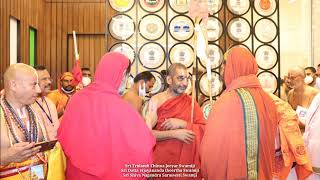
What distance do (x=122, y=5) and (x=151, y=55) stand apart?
0.53 m

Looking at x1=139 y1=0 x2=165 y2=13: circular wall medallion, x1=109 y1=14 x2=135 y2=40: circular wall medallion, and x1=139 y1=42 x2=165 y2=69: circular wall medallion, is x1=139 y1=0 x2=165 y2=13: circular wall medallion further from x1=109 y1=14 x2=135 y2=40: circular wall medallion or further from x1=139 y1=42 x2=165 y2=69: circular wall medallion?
x1=139 y1=42 x2=165 y2=69: circular wall medallion


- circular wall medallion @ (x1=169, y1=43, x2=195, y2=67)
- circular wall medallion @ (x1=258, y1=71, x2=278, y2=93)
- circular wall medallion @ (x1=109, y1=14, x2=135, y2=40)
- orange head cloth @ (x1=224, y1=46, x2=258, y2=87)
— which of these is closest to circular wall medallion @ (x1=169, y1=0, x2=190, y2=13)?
circular wall medallion @ (x1=169, y1=43, x2=195, y2=67)

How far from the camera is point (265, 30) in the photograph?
165 inches

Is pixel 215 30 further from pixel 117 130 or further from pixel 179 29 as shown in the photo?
pixel 117 130

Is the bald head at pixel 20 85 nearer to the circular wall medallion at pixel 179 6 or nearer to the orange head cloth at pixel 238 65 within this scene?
the orange head cloth at pixel 238 65

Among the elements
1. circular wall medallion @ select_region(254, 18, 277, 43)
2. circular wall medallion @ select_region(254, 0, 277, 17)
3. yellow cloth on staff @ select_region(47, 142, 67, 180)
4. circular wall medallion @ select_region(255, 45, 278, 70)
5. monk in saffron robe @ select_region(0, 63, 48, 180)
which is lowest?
yellow cloth on staff @ select_region(47, 142, 67, 180)

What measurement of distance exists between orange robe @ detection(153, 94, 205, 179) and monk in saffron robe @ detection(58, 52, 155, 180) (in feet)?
2.08

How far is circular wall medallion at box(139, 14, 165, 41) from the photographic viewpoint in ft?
13.2

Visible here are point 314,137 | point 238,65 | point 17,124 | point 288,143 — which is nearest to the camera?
point 17,124

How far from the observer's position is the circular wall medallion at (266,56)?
420cm

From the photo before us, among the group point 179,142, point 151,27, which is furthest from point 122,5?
point 179,142

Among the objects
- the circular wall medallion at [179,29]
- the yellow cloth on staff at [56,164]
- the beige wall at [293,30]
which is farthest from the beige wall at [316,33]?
the yellow cloth on staff at [56,164]

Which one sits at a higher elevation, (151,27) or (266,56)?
(151,27)

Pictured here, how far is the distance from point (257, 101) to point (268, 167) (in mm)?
389
